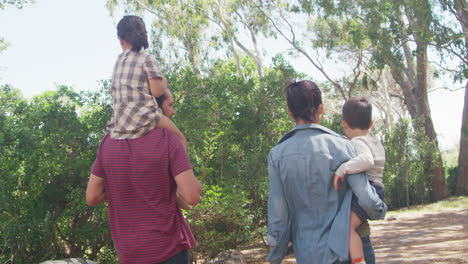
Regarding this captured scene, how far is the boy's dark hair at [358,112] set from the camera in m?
2.63

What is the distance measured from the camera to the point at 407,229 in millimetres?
13141

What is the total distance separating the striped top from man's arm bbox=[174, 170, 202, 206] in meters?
0.02

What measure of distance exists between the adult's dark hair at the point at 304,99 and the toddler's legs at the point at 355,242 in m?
0.52

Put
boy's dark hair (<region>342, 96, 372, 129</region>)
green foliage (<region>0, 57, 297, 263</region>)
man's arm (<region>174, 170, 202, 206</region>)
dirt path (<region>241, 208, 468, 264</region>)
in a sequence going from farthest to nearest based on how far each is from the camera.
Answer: dirt path (<region>241, 208, 468, 264</region>) < green foliage (<region>0, 57, 297, 263</region>) < boy's dark hair (<region>342, 96, 372, 129</region>) < man's arm (<region>174, 170, 202, 206</region>)

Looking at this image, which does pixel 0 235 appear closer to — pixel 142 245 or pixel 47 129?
pixel 47 129

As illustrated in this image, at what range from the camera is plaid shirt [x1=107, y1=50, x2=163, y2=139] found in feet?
6.71

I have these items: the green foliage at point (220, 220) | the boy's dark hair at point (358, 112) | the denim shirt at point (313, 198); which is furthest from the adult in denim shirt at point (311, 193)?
the green foliage at point (220, 220)

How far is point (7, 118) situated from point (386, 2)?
414 inches

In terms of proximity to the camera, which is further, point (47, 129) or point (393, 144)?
point (393, 144)

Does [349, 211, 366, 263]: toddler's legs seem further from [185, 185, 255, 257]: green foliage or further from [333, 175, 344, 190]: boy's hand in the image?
[185, 185, 255, 257]: green foliage

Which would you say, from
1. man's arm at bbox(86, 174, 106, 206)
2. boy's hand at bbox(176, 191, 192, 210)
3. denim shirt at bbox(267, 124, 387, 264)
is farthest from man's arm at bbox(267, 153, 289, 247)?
man's arm at bbox(86, 174, 106, 206)

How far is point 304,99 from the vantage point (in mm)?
2420

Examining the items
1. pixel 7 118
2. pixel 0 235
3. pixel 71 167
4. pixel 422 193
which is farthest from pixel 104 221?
pixel 422 193

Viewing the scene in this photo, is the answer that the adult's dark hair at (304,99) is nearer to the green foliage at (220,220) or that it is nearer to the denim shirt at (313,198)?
the denim shirt at (313,198)
